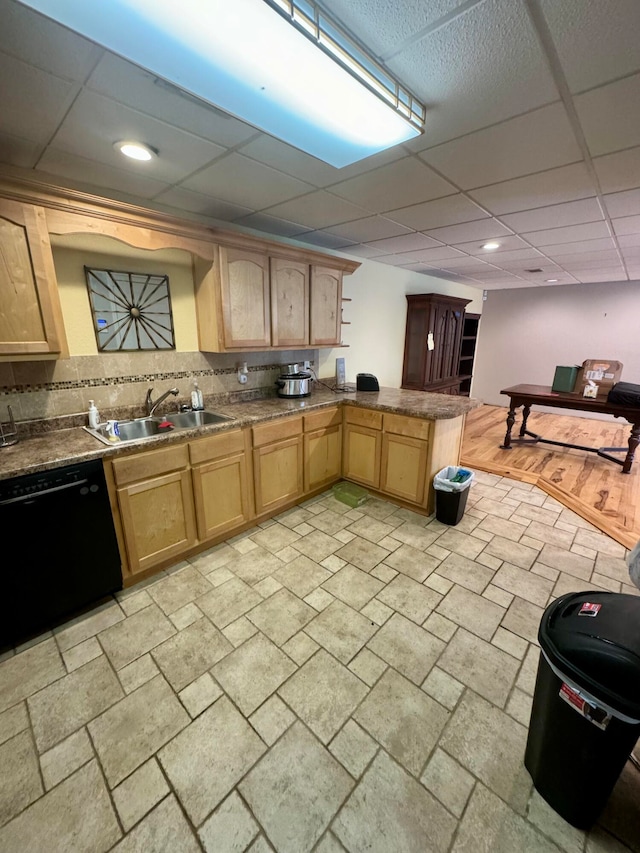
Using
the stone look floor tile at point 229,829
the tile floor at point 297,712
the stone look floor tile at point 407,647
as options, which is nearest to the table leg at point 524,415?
the tile floor at point 297,712

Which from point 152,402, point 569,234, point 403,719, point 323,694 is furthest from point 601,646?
point 569,234

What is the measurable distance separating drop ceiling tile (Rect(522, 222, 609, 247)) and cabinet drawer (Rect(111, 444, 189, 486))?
138 inches

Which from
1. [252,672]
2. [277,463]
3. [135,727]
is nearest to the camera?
[135,727]

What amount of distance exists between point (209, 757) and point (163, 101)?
2.56 metres

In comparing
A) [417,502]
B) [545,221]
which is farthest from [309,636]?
[545,221]

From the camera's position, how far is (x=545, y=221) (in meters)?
2.79

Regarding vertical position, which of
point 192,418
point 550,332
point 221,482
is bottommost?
point 221,482

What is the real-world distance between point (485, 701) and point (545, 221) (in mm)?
3297

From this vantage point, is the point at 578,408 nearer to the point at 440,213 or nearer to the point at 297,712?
the point at 440,213

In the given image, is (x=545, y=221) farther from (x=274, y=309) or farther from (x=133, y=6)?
(x=133, y=6)

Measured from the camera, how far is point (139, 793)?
4.09ft

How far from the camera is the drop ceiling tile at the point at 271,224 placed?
2828 mm

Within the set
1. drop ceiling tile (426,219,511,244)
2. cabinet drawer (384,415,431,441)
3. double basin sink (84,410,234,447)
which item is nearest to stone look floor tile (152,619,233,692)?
double basin sink (84,410,234,447)

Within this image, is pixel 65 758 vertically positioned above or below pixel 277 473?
below
